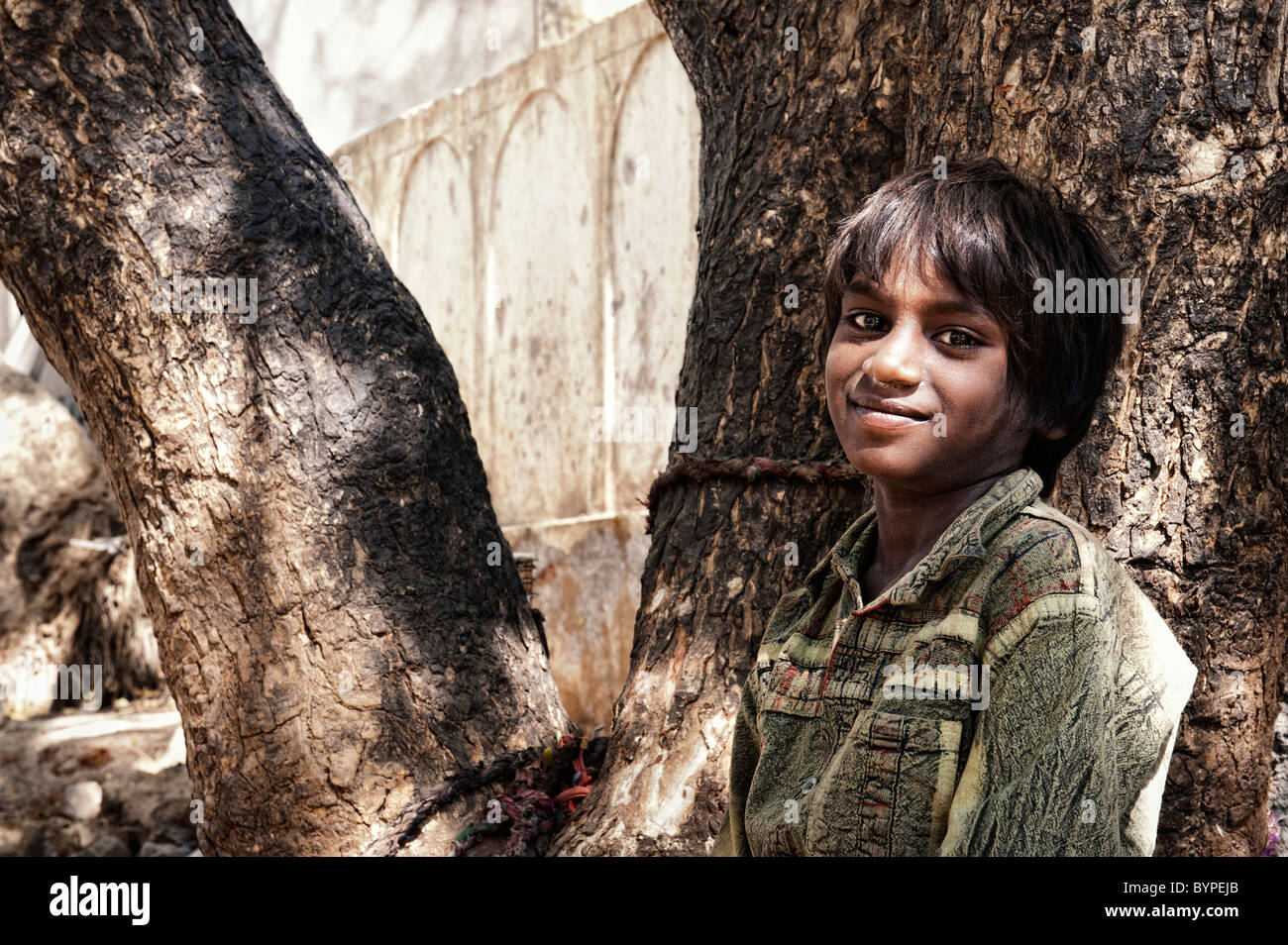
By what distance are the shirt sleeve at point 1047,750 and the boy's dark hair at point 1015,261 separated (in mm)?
322

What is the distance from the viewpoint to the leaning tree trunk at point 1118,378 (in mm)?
2084

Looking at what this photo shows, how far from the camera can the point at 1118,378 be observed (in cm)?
211

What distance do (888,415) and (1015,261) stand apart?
23 cm

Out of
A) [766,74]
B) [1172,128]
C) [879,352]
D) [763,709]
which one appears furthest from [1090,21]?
[763,709]

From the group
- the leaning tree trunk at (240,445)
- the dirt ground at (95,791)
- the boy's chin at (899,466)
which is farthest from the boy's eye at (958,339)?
the dirt ground at (95,791)

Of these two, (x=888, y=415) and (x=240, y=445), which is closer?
(x=888, y=415)

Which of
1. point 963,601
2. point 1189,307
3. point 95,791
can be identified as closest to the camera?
point 963,601

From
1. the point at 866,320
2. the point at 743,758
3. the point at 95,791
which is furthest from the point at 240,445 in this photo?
the point at 95,791

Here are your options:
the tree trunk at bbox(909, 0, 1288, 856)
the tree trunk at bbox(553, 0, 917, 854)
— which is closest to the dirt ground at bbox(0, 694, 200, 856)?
the tree trunk at bbox(553, 0, 917, 854)

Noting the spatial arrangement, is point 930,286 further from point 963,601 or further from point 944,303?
point 963,601

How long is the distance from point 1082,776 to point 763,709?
0.44m

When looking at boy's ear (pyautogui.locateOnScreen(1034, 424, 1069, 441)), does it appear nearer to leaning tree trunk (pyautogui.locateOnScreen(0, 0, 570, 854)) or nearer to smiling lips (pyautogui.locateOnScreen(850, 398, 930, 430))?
smiling lips (pyautogui.locateOnScreen(850, 398, 930, 430))

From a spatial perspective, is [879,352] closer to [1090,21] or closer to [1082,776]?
[1082,776]

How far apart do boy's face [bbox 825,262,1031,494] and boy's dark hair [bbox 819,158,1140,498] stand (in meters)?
0.02
